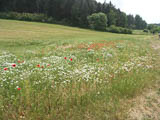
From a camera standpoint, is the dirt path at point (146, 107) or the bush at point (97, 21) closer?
the dirt path at point (146, 107)

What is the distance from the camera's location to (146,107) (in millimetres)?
3111

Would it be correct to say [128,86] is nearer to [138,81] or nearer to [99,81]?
[138,81]

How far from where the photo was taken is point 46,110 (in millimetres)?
2662

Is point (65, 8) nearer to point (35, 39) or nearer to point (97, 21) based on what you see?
point (97, 21)

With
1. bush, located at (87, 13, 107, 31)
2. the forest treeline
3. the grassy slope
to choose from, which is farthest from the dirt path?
the forest treeline

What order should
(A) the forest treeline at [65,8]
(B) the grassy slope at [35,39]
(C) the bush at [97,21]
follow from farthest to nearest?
(A) the forest treeline at [65,8] < (C) the bush at [97,21] < (B) the grassy slope at [35,39]

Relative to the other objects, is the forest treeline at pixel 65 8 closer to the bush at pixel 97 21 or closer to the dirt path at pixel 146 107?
the bush at pixel 97 21

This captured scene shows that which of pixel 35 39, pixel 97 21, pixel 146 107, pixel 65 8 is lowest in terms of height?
pixel 146 107

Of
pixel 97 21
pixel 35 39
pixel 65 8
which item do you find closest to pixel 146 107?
pixel 35 39

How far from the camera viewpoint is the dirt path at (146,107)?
2781 millimetres

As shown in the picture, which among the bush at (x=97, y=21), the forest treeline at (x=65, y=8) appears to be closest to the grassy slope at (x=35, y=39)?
the bush at (x=97, y=21)

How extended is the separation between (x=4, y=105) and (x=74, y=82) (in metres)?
2.01

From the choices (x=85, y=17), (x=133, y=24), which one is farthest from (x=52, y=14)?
(x=133, y=24)

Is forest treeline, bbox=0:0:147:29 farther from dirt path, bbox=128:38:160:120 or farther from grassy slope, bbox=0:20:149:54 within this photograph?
dirt path, bbox=128:38:160:120
